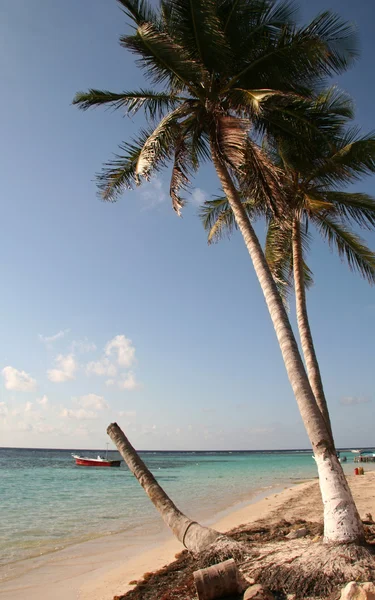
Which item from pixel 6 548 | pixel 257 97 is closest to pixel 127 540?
pixel 6 548

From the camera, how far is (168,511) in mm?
6129

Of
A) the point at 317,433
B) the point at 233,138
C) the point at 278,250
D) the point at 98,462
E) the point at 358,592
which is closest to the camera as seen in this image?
the point at 358,592

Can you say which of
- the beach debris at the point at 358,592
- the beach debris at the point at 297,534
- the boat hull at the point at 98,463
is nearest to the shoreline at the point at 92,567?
the beach debris at the point at 297,534

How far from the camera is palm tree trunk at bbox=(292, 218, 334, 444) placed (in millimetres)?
8086

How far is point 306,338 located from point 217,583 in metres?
5.27

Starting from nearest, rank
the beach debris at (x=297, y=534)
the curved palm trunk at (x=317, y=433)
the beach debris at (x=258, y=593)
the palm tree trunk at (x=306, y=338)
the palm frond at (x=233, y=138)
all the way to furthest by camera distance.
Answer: the beach debris at (x=258, y=593) < the curved palm trunk at (x=317, y=433) < the beach debris at (x=297, y=534) < the palm frond at (x=233, y=138) < the palm tree trunk at (x=306, y=338)

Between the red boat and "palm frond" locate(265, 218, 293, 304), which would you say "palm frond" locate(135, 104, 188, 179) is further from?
the red boat

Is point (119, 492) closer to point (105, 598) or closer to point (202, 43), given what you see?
point (105, 598)

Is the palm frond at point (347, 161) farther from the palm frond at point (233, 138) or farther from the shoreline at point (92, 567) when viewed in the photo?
the shoreline at point (92, 567)

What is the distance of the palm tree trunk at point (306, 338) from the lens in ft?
26.5

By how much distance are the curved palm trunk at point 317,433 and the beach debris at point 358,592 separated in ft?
3.97

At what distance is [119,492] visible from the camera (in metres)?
23.7

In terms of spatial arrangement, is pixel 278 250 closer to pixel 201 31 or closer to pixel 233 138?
pixel 233 138

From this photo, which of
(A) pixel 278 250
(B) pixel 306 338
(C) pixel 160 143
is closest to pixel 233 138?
(C) pixel 160 143
